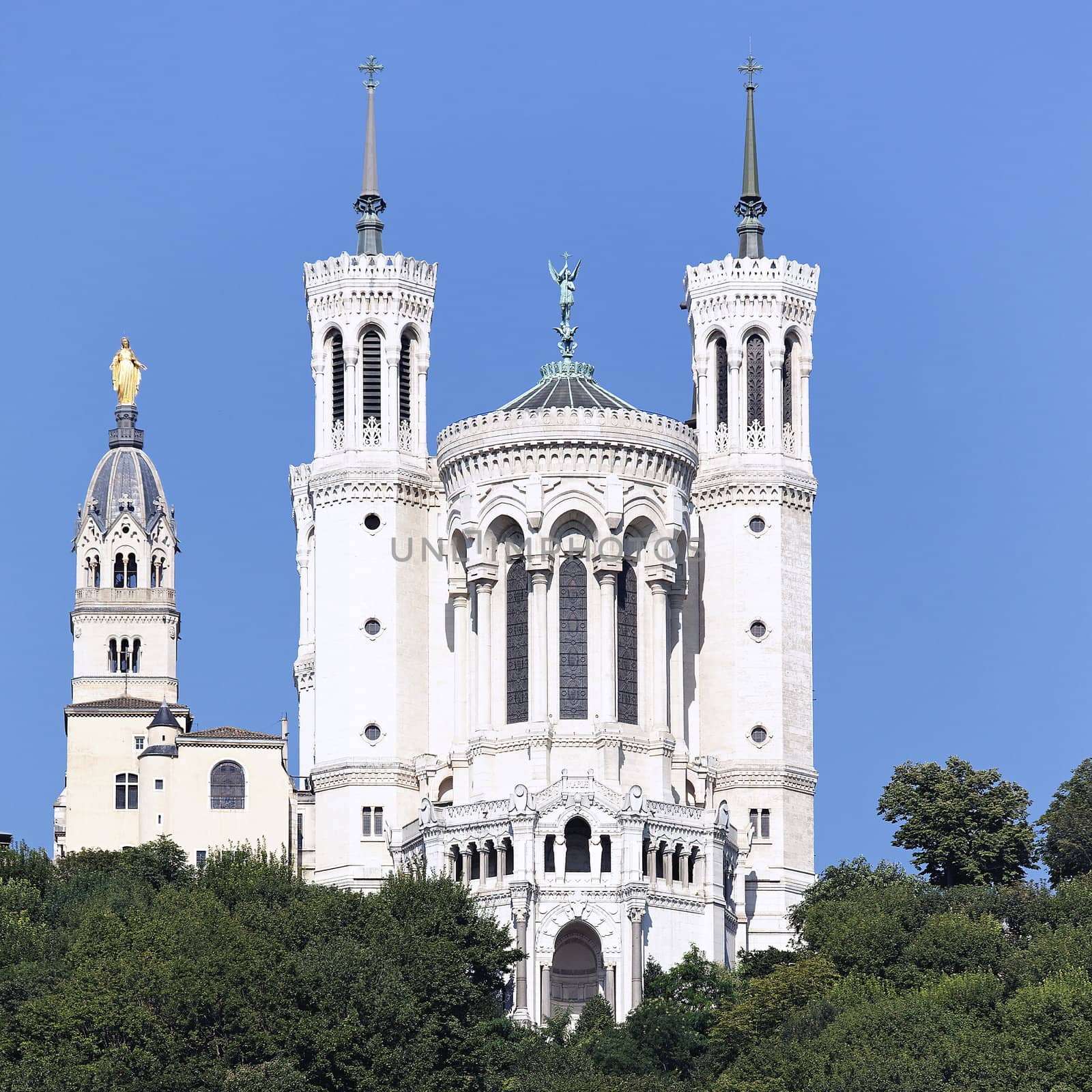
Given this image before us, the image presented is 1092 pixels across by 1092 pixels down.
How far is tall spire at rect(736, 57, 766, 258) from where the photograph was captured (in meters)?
162

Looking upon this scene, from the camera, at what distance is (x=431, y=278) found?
6289 inches

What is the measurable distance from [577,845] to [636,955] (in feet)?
17.2

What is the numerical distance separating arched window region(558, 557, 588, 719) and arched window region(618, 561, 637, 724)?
159 centimetres

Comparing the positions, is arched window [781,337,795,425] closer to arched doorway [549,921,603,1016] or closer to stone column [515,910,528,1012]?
arched doorway [549,921,603,1016]

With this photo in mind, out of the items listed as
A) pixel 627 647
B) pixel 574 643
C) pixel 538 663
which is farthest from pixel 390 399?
pixel 627 647

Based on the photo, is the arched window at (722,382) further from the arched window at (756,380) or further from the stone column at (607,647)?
the stone column at (607,647)

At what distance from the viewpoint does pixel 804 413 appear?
6250 inches

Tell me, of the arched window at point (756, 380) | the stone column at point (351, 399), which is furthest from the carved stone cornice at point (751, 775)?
the stone column at point (351, 399)

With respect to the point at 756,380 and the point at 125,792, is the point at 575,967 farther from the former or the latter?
the point at 125,792

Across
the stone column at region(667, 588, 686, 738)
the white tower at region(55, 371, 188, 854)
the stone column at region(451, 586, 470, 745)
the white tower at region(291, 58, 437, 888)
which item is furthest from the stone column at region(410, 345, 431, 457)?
the white tower at region(55, 371, 188, 854)

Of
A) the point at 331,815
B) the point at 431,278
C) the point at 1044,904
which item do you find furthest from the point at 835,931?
the point at 431,278

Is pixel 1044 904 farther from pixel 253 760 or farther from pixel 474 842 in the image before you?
pixel 253 760

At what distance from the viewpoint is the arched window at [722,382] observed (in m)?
158

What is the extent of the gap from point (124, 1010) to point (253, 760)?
134ft
